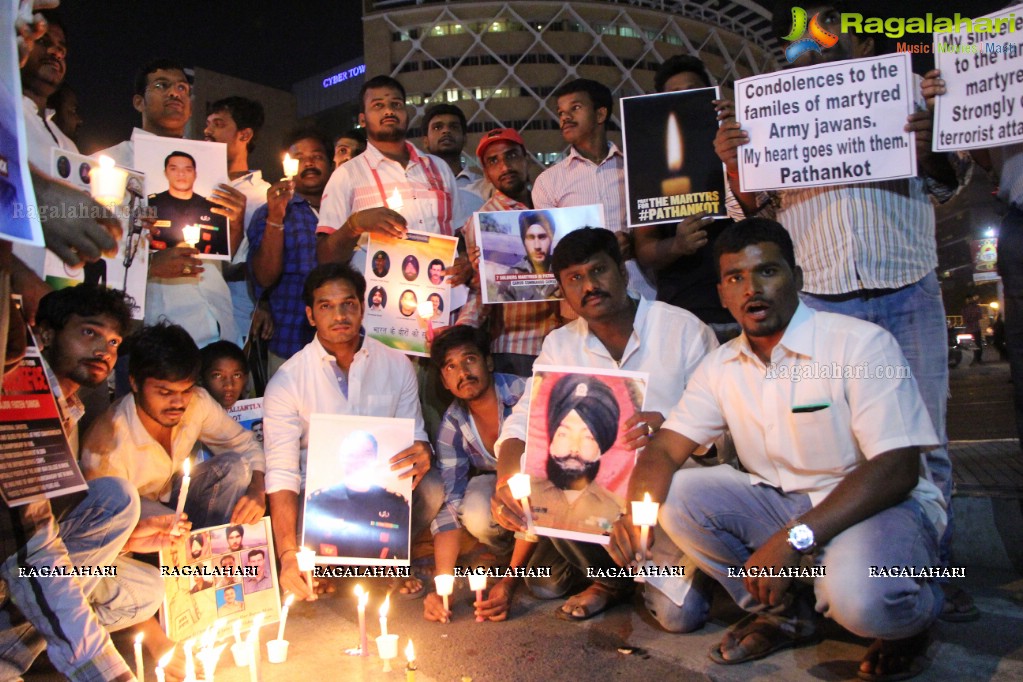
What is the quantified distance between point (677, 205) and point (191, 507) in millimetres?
3070

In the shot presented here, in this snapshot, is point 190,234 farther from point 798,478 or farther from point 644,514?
point 798,478

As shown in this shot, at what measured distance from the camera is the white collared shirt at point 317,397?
4.09m

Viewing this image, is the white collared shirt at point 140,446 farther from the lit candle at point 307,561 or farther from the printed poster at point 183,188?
the printed poster at point 183,188

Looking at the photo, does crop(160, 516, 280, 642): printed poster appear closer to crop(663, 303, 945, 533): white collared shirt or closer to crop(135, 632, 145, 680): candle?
crop(135, 632, 145, 680): candle

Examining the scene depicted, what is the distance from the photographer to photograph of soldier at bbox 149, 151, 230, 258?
187 inches

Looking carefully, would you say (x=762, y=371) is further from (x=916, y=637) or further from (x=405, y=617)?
(x=405, y=617)

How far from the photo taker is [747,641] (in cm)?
300

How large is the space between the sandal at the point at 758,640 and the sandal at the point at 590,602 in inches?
27.0

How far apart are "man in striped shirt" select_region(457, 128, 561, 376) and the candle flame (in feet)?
3.33

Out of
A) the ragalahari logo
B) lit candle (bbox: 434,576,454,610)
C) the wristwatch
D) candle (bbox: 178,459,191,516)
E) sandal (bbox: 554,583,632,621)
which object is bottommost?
sandal (bbox: 554,583,632,621)

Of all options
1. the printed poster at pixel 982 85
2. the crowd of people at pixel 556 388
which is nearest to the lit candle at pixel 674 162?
the crowd of people at pixel 556 388

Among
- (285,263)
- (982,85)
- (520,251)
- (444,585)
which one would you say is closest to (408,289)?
(520,251)

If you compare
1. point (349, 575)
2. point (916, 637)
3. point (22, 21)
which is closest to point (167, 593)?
point (349, 575)

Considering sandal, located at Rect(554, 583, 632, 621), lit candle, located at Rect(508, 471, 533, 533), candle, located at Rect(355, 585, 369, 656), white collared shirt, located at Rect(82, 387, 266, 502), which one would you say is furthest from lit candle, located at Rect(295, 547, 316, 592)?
sandal, located at Rect(554, 583, 632, 621)
